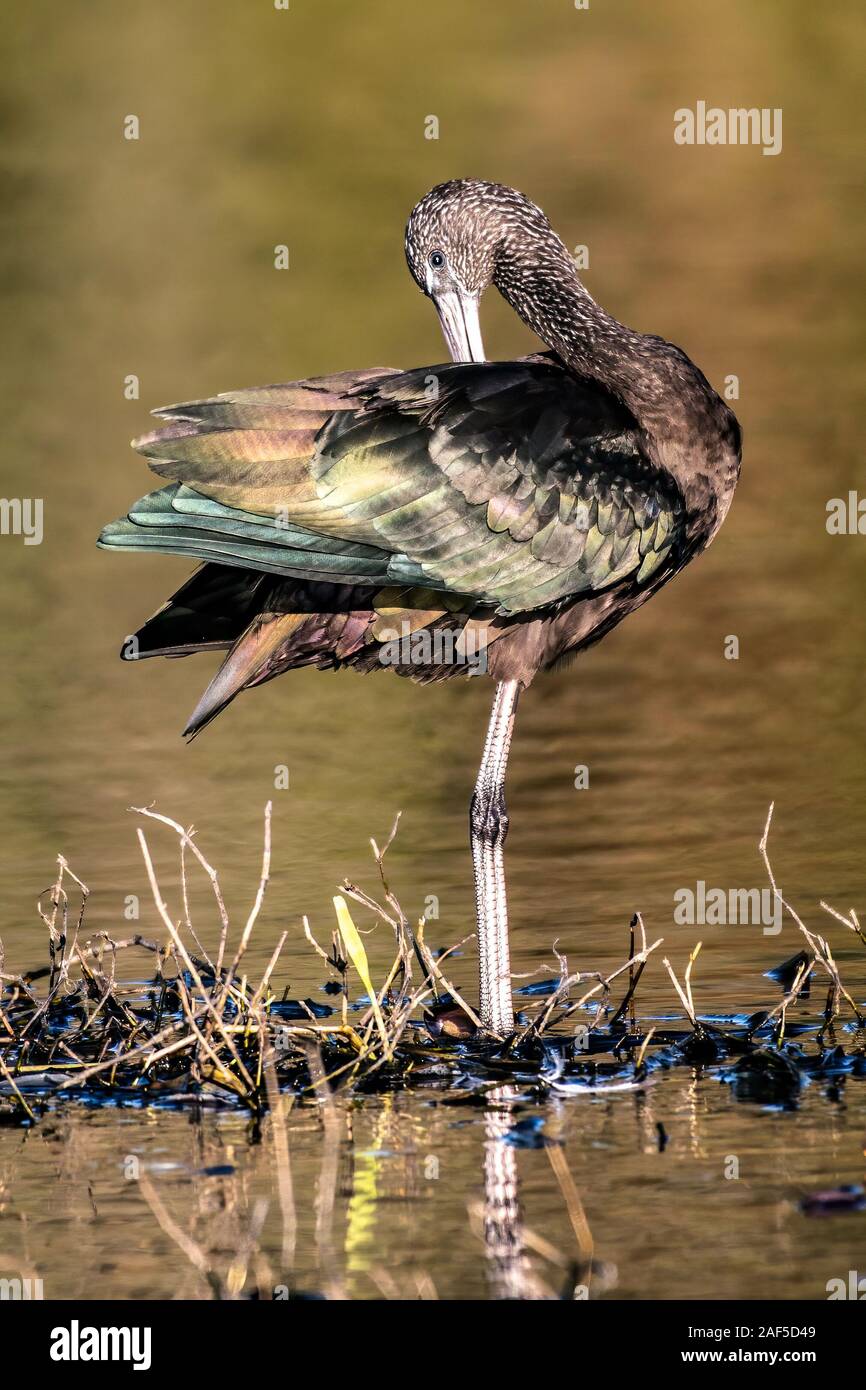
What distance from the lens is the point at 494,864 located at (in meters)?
8.22

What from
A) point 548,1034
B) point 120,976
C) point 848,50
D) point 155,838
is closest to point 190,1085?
point 548,1034

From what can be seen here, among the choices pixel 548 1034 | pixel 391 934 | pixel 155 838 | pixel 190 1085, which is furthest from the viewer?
pixel 155 838

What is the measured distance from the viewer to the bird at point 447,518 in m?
7.94

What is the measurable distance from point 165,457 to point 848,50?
18869 millimetres

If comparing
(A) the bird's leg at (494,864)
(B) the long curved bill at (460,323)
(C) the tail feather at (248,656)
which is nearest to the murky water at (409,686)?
(A) the bird's leg at (494,864)

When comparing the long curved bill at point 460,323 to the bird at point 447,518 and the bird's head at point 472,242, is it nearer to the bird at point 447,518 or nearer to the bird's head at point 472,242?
the bird's head at point 472,242

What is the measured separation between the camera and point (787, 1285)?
519cm

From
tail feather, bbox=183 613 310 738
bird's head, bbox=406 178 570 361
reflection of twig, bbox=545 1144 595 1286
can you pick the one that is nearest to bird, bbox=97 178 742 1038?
tail feather, bbox=183 613 310 738

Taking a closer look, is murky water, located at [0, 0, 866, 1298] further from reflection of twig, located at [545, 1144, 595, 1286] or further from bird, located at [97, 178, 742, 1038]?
bird, located at [97, 178, 742, 1038]

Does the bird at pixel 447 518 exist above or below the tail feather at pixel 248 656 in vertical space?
above

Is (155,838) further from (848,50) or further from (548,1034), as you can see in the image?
(848,50)

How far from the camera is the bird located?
7.94 meters
